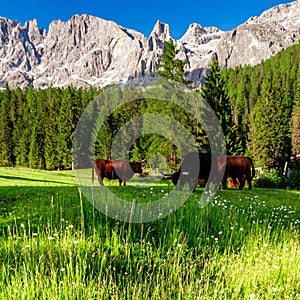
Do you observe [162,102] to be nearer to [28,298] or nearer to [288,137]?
[288,137]

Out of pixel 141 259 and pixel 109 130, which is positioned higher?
pixel 109 130

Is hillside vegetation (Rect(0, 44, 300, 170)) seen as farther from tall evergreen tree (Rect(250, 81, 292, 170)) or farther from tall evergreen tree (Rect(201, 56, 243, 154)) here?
tall evergreen tree (Rect(201, 56, 243, 154))

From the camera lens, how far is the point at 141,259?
6.02 m

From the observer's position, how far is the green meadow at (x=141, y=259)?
179 inches

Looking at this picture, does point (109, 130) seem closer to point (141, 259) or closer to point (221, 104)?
point (221, 104)

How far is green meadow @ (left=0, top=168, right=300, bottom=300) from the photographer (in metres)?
4.55

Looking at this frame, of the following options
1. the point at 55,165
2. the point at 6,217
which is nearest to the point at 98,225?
the point at 6,217

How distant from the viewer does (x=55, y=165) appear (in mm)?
55875

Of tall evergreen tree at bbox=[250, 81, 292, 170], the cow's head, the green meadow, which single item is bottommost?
the green meadow

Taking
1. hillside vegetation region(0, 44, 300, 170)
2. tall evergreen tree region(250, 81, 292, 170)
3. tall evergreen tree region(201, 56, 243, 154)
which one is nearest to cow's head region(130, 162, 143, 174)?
hillside vegetation region(0, 44, 300, 170)

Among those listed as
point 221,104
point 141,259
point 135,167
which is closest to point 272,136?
point 221,104

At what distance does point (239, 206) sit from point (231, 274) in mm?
5062

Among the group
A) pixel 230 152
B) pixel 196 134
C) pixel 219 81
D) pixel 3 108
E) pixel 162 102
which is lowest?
pixel 230 152

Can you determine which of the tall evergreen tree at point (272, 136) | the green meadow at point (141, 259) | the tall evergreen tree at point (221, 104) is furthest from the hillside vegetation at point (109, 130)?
the green meadow at point (141, 259)
